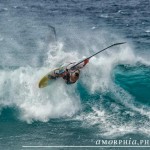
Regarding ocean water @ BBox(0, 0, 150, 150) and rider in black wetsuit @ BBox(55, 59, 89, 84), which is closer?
rider in black wetsuit @ BBox(55, 59, 89, 84)

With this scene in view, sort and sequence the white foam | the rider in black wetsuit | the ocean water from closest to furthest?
1. the rider in black wetsuit
2. the ocean water
3. the white foam

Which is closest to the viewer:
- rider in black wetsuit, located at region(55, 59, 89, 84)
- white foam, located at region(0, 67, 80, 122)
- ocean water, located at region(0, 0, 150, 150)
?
rider in black wetsuit, located at region(55, 59, 89, 84)

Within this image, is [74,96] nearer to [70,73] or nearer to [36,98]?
[36,98]

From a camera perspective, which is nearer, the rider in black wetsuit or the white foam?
the rider in black wetsuit

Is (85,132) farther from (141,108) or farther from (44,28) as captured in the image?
(44,28)

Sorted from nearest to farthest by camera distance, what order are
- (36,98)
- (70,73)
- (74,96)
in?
(70,73), (36,98), (74,96)

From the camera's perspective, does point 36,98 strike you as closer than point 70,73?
No

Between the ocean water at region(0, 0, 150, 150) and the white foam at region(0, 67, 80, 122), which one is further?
the white foam at region(0, 67, 80, 122)

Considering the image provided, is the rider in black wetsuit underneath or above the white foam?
above

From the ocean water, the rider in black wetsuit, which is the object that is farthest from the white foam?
the rider in black wetsuit

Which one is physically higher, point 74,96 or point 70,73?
point 70,73

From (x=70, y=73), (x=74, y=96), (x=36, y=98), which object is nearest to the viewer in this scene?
(x=70, y=73)

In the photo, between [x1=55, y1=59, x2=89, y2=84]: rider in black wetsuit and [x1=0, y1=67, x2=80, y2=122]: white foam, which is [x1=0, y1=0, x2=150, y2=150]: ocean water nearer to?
[x1=0, y1=67, x2=80, y2=122]: white foam

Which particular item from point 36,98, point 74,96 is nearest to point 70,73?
point 74,96
